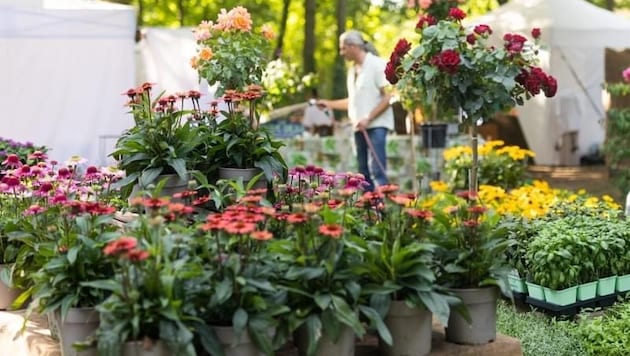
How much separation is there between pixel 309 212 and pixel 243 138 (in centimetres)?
119

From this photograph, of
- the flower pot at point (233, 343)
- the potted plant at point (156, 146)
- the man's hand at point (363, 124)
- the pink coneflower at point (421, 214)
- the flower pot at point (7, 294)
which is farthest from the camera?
the man's hand at point (363, 124)

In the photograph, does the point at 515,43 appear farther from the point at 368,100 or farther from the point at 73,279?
the point at 73,279

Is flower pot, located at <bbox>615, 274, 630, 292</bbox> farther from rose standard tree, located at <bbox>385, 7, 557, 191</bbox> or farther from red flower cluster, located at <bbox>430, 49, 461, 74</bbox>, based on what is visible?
red flower cluster, located at <bbox>430, 49, 461, 74</bbox>

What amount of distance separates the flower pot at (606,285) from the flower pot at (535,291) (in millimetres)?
318

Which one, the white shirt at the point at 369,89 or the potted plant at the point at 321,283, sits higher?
the white shirt at the point at 369,89

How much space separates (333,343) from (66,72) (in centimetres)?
603

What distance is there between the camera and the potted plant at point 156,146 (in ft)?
11.3

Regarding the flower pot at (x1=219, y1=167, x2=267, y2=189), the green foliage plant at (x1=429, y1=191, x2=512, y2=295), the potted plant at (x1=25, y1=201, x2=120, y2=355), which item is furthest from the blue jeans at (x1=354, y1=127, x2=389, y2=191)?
the potted plant at (x1=25, y1=201, x2=120, y2=355)

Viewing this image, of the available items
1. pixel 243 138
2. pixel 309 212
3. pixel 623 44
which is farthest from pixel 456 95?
pixel 623 44

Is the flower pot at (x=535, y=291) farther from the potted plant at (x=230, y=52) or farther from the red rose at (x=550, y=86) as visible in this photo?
the potted plant at (x=230, y=52)

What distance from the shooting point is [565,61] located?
477 inches

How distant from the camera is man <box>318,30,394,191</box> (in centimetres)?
681

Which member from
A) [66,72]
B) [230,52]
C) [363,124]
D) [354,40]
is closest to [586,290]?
[230,52]

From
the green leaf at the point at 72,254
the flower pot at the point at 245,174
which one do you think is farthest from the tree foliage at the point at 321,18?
the green leaf at the point at 72,254
